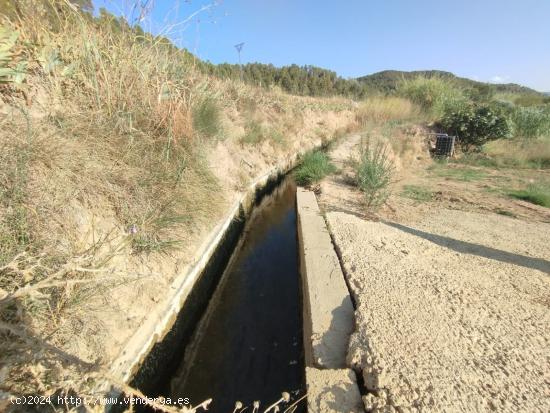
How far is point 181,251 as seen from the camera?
287 centimetres

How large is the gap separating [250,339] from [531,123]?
12.6m

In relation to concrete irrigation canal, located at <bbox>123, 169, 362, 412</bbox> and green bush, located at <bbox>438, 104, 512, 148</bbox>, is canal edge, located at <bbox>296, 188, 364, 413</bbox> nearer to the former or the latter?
concrete irrigation canal, located at <bbox>123, 169, 362, 412</bbox>

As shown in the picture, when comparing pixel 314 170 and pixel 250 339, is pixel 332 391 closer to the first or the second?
pixel 250 339

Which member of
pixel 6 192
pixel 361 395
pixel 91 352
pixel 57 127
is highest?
pixel 57 127

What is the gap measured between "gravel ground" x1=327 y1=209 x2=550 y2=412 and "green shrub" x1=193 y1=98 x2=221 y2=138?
7.64 ft

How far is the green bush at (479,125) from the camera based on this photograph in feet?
28.7

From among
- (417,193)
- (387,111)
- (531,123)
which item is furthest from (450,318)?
(387,111)

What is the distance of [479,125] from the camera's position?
29.7 feet

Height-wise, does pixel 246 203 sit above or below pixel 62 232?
below

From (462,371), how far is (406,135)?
30.0 feet

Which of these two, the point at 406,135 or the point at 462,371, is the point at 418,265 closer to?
the point at 462,371

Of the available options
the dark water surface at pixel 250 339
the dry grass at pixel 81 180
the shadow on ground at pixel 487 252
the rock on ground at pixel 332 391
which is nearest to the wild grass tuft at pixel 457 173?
the shadow on ground at pixel 487 252

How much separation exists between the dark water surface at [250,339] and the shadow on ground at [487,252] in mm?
1638

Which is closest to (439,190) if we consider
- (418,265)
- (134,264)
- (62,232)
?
(418,265)
